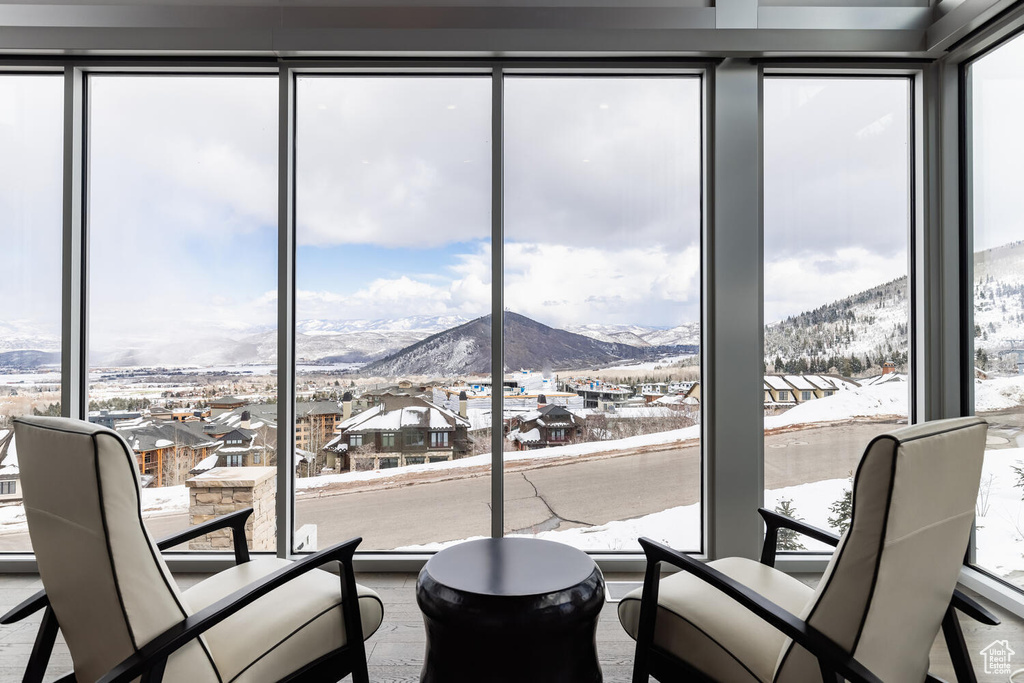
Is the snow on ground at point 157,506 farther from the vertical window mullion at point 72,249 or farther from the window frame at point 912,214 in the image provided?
the window frame at point 912,214

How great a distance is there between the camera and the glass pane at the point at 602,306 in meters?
2.94

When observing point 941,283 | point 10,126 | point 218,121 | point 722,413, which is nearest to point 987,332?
point 941,283

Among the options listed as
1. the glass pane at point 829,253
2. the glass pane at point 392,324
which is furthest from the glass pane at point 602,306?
the glass pane at point 829,253

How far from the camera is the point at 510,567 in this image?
172 centimetres

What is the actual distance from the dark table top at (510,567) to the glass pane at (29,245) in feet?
8.91

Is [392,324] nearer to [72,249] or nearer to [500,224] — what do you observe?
[500,224]

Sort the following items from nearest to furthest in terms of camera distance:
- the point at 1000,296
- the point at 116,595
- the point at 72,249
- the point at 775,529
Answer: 1. the point at 116,595
2. the point at 775,529
3. the point at 1000,296
4. the point at 72,249

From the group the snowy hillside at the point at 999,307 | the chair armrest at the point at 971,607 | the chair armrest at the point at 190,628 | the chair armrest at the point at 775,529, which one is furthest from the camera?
the snowy hillside at the point at 999,307

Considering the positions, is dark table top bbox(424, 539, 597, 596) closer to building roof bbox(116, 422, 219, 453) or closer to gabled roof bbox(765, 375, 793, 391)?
gabled roof bbox(765, 375, 793, 391)

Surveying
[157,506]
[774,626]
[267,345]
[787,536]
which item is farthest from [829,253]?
[157,506]

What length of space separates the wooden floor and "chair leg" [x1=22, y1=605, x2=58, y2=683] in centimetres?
68

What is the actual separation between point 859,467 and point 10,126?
441 cm

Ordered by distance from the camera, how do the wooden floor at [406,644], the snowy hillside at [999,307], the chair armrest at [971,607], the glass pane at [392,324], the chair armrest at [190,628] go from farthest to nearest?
1. the glass pane at [392,324]
2. the snowy hillside at [999,307]
3. the wooden floor at [406,644]
4. the chair armrest at [971,607]
5. the chair armrest at [190,628]

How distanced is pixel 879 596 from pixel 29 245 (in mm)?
4226
